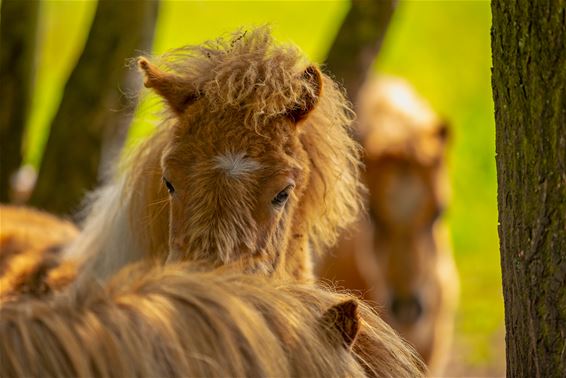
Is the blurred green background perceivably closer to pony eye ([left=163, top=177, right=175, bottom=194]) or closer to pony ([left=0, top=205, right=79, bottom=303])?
pony ([left=0, top=205, right=79, bottom=303])

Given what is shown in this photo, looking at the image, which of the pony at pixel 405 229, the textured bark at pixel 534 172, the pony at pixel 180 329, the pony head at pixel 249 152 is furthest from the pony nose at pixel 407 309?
the pony at pixel 180 329

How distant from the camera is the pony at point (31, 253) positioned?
4.89 metres

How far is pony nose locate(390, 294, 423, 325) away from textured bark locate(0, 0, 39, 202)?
3126 millimetres

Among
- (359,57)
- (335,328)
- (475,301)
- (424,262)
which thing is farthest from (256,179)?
(475,301)

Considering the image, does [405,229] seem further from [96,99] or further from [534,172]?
[534,172]

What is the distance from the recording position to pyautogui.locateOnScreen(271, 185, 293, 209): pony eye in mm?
3957

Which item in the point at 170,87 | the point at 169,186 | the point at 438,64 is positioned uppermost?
the point at 438,64

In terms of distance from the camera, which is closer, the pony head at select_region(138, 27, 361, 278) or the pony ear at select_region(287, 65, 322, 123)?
the pony head at select_region(138, 27, 361, 278)

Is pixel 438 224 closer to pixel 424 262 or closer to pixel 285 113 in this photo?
pixel 424 262

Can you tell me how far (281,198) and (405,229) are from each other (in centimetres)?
445

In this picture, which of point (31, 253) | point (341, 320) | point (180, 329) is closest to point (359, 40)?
point (31, 253)

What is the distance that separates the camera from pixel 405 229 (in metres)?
8.31

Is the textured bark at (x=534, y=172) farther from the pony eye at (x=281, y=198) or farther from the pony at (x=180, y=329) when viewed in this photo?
the pony eye at (x=281, y=198)

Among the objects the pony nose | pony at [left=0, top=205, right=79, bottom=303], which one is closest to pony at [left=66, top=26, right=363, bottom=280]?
pony at [left=0, top=205, right=79, bottom=303]
